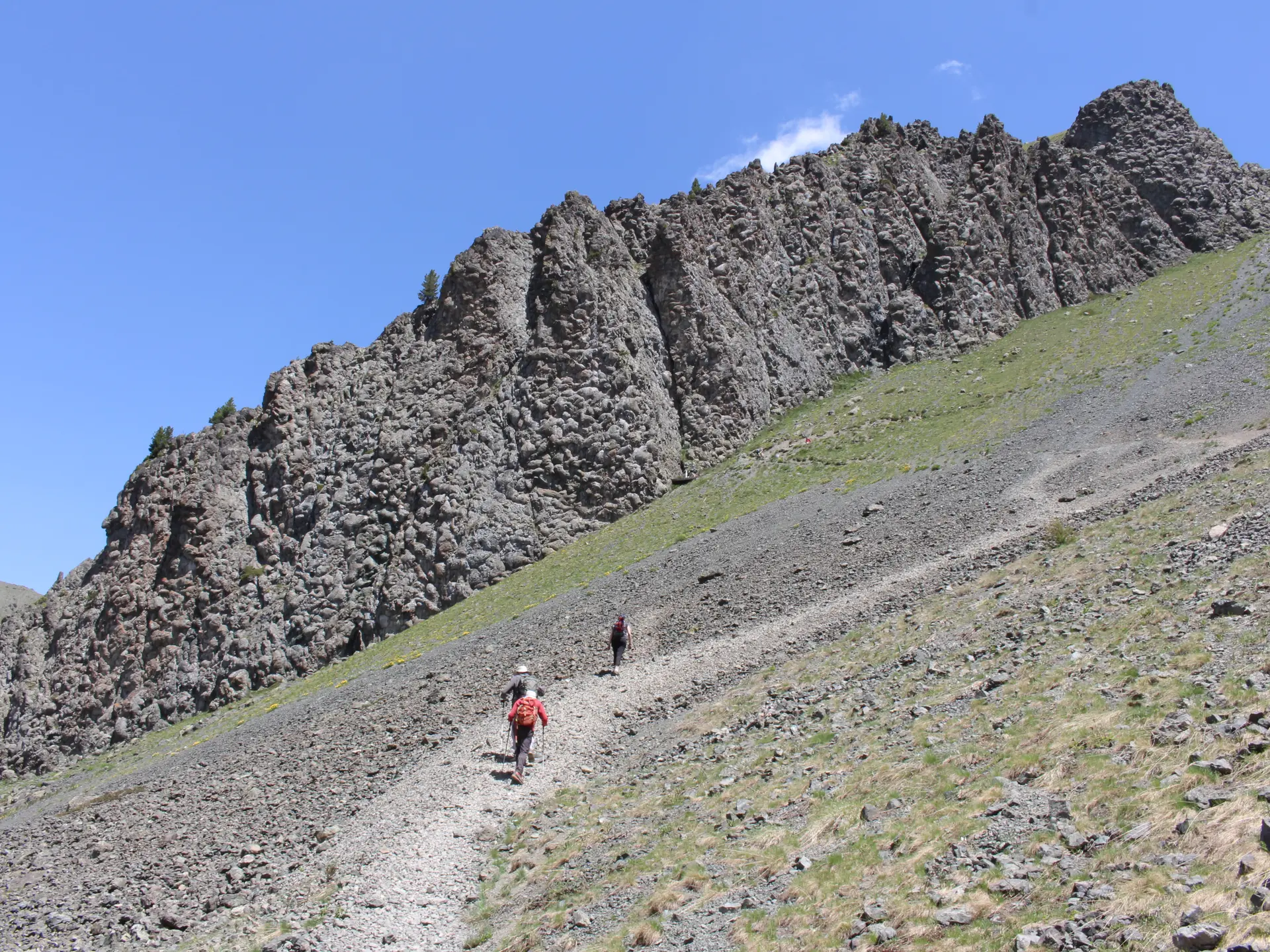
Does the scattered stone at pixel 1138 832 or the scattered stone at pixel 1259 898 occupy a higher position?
the scattered stone at pixel 1259 898

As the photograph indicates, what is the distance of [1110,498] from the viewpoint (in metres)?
27.3

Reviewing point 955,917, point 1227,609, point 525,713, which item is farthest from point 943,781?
point 525,713

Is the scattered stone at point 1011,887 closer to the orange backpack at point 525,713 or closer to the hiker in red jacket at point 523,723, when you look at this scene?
the hiker in red jacket at point 523,723

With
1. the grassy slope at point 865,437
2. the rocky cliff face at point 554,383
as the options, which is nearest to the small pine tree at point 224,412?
the rocky cliff face at point 554,383

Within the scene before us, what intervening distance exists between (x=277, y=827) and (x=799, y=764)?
11.3m

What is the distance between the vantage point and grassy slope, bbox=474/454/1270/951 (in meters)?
8.15

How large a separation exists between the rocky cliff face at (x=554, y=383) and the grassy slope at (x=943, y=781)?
90.5ft

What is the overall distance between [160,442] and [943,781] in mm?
50231

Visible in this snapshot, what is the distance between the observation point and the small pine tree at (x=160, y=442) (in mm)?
47750

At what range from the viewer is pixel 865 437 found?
4762 cm

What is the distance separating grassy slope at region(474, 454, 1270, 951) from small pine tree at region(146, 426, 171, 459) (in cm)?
4204

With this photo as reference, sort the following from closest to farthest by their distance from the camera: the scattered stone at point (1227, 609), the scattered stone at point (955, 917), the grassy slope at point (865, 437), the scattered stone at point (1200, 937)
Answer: the scattered stone at point (1200, 937) < the scattered stone at point (955, 917) < the scattered stone at point (1227, 609) < the grassy slope at point (865, 437)

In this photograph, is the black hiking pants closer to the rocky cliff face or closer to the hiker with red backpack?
the hiker with red backpack

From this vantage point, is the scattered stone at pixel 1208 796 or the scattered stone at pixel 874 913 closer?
the scattered stone at pixel 1208 796
